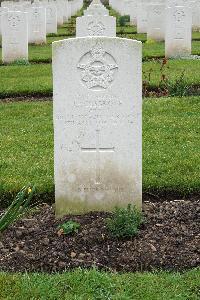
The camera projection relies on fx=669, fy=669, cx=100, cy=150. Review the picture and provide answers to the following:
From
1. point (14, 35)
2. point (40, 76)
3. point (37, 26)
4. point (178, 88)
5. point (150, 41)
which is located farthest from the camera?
point (37, 26)

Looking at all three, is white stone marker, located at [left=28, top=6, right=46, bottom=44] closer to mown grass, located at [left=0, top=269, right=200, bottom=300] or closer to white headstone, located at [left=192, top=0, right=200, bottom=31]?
white headstone, located at [left=192, top=0, right=200, bottom=31]

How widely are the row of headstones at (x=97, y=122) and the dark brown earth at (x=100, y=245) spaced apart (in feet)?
0.69

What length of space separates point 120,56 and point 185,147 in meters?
2.41

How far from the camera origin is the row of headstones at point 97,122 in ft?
17.3

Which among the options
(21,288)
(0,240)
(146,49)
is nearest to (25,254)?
(0,240)

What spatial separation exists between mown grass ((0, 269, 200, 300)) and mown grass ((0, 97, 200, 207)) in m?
1.79

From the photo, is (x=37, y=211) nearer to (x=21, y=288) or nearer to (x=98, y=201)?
(x=98, y=201)

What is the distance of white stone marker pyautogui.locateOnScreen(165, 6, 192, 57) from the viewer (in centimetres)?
1597

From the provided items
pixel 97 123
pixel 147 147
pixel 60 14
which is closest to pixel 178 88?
pixel 147 147

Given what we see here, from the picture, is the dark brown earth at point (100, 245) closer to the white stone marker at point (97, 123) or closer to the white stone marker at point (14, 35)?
the white stone marker at point (97, 123)

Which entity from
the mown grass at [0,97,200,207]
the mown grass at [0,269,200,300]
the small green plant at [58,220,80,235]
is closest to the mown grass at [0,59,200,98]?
the mown grass at [0,97,200,207]

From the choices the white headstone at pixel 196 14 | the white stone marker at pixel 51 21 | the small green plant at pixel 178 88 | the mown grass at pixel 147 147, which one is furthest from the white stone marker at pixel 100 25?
the white headstone at pixel 196 14

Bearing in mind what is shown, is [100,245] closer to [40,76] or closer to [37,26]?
[40,76]

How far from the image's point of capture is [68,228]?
5.21m
